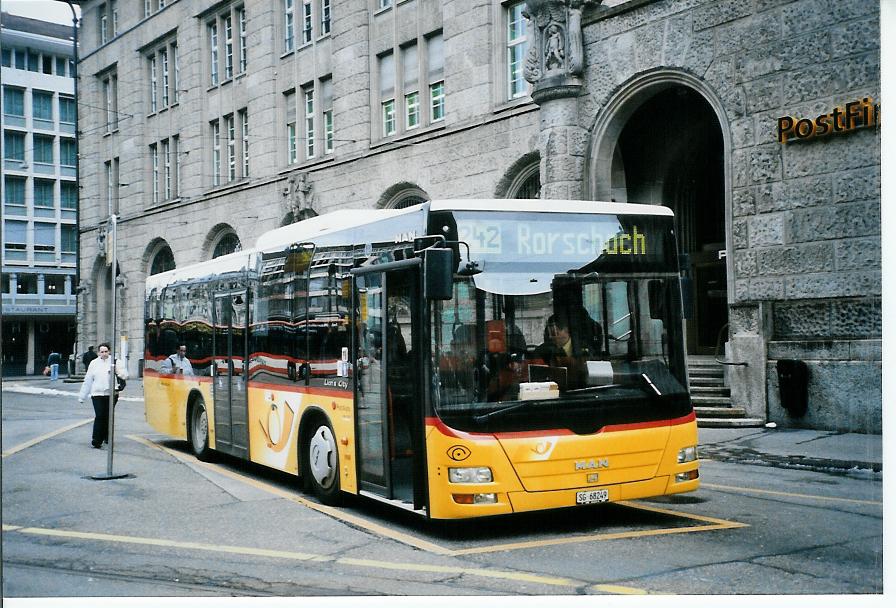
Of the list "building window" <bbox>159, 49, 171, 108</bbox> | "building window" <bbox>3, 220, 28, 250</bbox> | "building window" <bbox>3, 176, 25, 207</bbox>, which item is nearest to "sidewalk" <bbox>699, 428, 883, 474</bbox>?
"building window" <bbox>3, 220, 28, 250</bbox>

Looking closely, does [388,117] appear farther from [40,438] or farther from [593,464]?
[593,464]

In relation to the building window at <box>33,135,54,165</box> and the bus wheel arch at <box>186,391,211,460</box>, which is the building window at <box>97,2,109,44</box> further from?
the bus wheel arch at <box>186,391,211,460</box>

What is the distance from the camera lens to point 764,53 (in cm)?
1429

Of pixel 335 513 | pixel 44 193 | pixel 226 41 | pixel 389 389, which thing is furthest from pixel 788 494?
pixel 226 41

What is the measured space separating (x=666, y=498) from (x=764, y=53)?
729 cm

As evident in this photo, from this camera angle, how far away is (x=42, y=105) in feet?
31.3

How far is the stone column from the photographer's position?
16766 mm

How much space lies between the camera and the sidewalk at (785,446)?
30.8 ft

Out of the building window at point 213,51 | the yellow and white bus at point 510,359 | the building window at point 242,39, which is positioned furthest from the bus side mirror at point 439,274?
the building window at point 242,39

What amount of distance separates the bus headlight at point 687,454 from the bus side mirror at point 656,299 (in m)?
1.03

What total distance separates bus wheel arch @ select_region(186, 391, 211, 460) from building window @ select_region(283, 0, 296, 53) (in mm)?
6732

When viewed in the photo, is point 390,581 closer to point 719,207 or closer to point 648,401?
point 648,401

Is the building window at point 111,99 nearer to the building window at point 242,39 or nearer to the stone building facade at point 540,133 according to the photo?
the stone building facade at point 540,133

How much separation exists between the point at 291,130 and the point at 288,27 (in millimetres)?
2335
